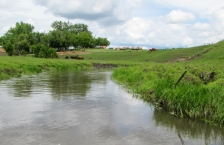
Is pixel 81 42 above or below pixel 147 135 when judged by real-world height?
above

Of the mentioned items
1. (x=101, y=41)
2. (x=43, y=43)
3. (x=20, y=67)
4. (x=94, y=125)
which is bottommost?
(x=94, y=125)

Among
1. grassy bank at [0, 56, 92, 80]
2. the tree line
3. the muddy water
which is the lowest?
the muddy water

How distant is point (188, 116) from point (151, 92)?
5.08 metres

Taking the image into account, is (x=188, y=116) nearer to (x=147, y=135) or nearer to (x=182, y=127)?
(x=182, y=127)

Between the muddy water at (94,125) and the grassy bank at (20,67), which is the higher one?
the grassy bank at (20,67)

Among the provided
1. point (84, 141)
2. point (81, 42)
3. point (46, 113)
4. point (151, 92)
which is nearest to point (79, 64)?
point (151, 92)

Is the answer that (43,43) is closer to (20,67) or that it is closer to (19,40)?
(19,40)

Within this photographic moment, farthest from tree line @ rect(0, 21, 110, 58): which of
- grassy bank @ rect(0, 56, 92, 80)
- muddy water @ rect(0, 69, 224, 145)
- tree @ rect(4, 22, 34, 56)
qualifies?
muddy water @ rect(0, 69, 224, 145)

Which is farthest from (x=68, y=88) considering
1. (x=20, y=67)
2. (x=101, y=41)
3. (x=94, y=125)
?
(x=101, y=41)

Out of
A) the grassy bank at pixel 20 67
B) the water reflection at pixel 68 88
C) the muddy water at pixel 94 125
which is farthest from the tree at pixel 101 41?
the muddy water at pixel 94 125

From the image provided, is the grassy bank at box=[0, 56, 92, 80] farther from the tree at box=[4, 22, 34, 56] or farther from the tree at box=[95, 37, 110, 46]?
the tree at box=[95, 37, 110, 46]

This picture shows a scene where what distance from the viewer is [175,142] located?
358 inches

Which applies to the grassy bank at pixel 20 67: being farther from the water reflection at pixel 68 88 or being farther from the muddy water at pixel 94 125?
the muddy water at pixel 94 125

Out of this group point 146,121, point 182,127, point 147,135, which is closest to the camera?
point 147,135
